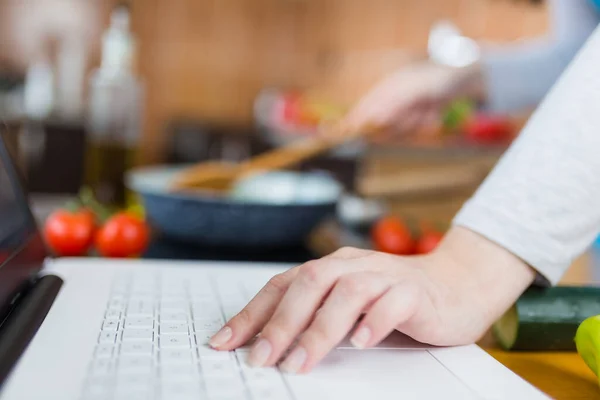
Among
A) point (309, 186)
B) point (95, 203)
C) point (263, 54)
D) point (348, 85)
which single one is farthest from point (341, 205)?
point (263, 54)

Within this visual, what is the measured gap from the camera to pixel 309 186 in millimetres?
1271

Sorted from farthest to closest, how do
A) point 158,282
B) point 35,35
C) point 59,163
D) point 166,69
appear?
point 166,69 → point 35,35 → point 59,163 → point 158,282

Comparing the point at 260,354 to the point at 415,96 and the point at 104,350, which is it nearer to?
the point at 104,350

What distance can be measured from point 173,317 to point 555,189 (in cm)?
34

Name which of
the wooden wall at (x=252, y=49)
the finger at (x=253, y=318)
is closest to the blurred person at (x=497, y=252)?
the finger at (x=253, y=318)

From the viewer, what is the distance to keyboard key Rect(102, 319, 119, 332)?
52 centimetres

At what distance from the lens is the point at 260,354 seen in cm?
46

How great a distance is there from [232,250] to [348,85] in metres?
3.82

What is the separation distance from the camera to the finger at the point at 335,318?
1.52 feet

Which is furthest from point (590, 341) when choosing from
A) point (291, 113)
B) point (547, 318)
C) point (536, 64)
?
point (291, 113)

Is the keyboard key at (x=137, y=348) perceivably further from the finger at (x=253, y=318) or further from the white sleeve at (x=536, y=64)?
the white sleeve at (x=536, y=64)

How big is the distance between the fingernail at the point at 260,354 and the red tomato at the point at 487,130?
170cm

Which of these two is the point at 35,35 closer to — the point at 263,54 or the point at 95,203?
the point at 263,54

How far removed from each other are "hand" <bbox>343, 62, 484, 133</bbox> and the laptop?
2.08 feet
